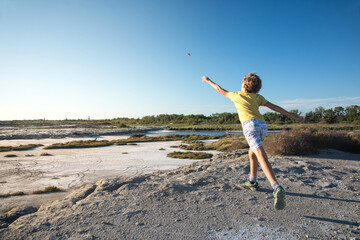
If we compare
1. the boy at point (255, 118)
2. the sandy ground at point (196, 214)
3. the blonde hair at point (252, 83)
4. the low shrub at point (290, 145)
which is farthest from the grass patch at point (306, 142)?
the blonde hair at point (252, 83)

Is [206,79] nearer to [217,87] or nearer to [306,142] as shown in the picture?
[217,87]

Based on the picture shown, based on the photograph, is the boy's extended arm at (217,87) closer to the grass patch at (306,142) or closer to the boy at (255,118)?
the boy at (255,118)

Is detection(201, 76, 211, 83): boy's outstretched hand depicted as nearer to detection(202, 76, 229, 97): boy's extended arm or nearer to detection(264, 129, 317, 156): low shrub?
detection(202, 76, 229, 97): boy's extended arm

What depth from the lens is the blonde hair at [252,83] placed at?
3.69 metres

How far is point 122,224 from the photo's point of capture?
3117 millimetres

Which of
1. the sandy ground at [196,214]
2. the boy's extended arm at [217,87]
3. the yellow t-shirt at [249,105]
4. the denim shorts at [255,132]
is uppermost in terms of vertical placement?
the boy's extended arm at [217,87]

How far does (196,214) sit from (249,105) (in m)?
2.02

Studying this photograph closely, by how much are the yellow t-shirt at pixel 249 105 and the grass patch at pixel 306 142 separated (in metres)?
7.34

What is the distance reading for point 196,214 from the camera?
11.1 feet

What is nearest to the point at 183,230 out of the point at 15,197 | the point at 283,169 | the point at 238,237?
the point at 238,237

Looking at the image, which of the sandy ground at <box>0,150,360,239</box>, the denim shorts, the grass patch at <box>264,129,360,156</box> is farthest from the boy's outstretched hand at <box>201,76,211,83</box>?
the grass patch at <box>264,129,360,156</box>

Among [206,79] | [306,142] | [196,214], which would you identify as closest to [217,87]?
[206,79]

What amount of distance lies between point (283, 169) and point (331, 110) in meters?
110

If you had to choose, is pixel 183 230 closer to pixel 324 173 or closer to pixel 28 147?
pixel 324 173
